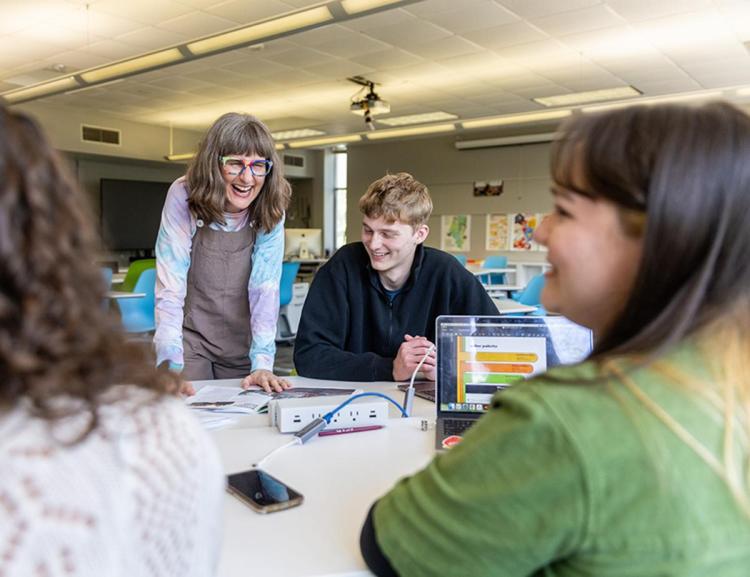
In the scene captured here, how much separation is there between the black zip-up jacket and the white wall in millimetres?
6939

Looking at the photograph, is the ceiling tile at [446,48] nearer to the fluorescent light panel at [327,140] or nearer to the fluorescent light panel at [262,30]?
the fluorescent light panel at [262,30]

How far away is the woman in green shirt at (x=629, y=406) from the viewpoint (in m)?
0.54

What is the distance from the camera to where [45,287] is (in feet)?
1.57

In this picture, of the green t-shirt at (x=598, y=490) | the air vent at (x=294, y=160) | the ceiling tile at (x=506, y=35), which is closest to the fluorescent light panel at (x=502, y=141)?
the air vent at (x=294, y=160)

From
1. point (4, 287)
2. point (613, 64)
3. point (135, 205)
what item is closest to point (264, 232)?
point (4, 287)

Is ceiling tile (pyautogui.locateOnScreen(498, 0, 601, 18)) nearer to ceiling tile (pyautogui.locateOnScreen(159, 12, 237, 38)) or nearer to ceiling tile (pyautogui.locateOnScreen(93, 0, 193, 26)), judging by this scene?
ceiling tile (pyautogui.locateOnScreen(159, 12, 237, 38))

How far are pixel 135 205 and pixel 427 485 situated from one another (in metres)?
10.1

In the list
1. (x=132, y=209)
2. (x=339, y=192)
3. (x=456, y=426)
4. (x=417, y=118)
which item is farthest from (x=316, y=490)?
(x=339, y=192)

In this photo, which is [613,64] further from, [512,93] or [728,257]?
Result: [728,257]

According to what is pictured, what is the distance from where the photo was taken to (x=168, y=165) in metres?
10.3

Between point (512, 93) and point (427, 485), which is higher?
point (512, 93)

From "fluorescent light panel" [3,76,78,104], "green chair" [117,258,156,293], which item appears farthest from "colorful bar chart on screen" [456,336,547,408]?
"fluorescent light panel" [3,76,78,104]

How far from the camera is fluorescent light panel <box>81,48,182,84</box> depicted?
4.41 m

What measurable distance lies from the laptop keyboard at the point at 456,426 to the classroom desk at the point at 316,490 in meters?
0.04
